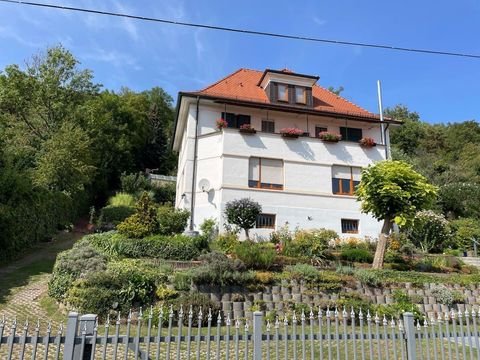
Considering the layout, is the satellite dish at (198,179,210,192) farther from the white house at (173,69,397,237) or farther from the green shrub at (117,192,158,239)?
the green shrub at (117,192,158,239)

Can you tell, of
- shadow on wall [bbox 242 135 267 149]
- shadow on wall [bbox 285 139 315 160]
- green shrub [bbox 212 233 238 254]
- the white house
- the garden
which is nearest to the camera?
the garden

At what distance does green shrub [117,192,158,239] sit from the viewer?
15336 mm

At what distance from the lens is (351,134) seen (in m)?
25.1

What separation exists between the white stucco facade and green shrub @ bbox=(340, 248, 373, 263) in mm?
4073

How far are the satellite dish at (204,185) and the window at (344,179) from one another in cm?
736

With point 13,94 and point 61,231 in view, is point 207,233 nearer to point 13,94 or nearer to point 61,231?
point 61,231

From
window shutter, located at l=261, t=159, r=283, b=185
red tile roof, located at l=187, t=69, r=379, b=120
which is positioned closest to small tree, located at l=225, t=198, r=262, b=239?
window shutter, located at l=261, t=159, r=283, b=185

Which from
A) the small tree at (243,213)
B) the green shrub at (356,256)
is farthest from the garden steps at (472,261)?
the small tree at (243,213)

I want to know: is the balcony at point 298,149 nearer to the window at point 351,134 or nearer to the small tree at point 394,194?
the window at point 351,134

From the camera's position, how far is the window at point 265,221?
20.9 m

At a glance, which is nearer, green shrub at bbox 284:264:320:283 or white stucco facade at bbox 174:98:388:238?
green shrub at bbox 284:264:320:283

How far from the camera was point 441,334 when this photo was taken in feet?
20.7

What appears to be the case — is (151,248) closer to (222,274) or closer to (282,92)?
(222,274)

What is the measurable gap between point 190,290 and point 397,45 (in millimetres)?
8834
